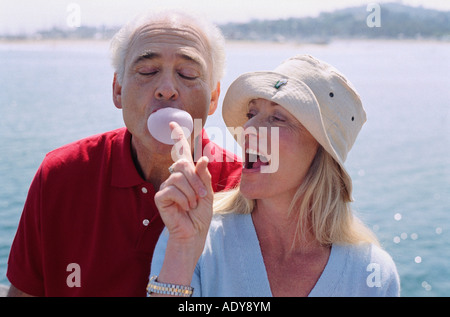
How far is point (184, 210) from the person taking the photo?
68.4 inches

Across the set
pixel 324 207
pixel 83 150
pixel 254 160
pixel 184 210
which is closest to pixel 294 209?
pixel 324 207

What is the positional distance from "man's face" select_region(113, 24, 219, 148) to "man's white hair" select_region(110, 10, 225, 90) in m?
0.07

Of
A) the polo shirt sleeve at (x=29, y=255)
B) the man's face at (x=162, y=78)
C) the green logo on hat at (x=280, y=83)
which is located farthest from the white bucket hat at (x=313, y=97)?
the polo shirt sleeve at (x=29, y=255)

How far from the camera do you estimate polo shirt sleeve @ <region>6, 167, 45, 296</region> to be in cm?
247

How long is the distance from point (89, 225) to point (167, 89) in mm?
679

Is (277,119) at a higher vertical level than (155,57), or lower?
lower

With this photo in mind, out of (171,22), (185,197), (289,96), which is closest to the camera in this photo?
(185,197)

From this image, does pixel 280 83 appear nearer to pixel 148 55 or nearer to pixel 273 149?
pixel 273 149

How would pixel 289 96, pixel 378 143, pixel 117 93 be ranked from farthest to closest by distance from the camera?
1. pixel 378 143
2. pixel 117 93
3. pixel 289 96

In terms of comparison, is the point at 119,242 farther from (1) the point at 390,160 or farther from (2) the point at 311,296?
(1) the point at 390,160

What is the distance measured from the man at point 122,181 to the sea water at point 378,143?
1.19 feet

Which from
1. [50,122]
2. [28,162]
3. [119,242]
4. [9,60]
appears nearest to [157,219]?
[119,242]

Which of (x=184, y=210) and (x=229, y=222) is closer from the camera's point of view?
(x=184, y=210)

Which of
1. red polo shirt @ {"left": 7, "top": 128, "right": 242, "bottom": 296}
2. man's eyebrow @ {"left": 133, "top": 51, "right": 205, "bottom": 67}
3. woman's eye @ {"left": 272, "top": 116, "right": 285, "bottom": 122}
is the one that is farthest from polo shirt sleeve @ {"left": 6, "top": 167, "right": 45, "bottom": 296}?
woman's eye @ {"left": 272, "top": 116, "right": 285, "bottom": 122}
